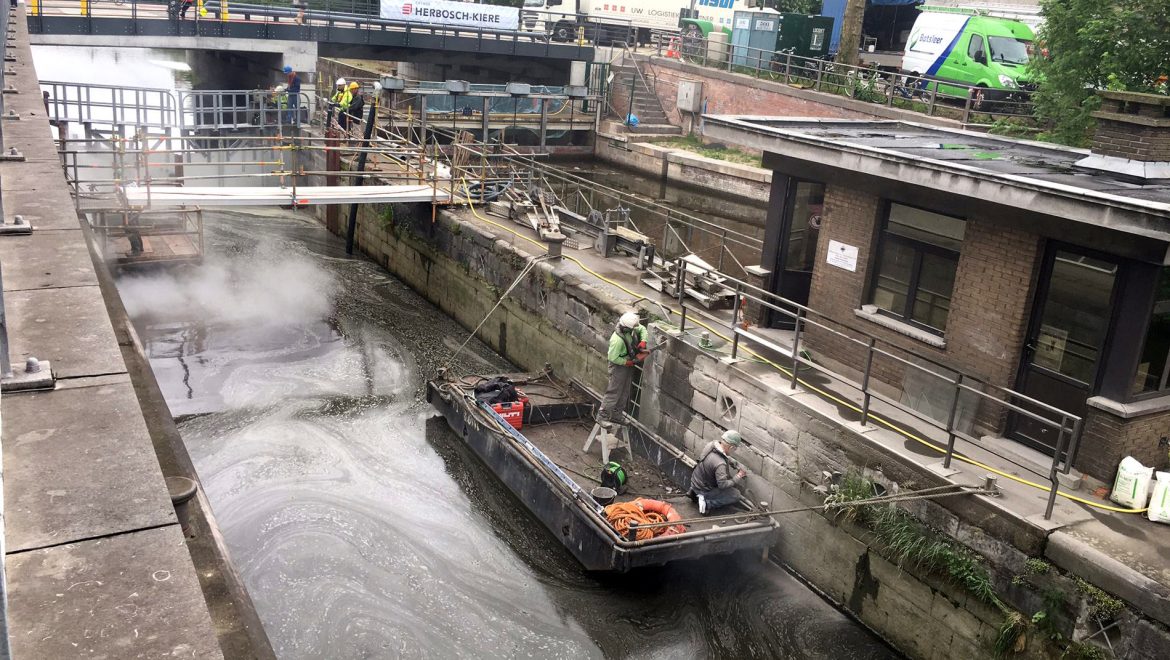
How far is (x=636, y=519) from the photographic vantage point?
11492mm

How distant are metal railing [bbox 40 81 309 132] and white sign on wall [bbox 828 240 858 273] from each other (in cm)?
1449

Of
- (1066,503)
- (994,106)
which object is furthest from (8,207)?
(994,106)

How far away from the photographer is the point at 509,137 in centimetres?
3650

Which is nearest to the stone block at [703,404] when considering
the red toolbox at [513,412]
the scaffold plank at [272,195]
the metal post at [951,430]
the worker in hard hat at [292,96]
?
the red toolbox at [513,412]

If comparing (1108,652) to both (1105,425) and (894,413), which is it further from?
(894,413)

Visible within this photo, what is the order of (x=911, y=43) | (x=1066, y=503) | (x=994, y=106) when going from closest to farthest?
1. (x=1066, y=503)
2. (x=994, y=106)
3. (x=911, y=43)

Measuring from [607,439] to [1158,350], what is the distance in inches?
258

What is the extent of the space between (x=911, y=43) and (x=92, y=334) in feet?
114

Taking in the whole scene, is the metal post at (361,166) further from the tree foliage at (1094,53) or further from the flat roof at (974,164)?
the tree foliage at (1094,53)

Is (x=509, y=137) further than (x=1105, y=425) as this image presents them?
Yes

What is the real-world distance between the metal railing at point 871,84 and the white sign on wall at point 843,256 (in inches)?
588

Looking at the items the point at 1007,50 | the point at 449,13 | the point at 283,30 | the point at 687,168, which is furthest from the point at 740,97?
the point at 283,30

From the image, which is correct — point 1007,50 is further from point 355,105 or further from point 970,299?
point 970,299

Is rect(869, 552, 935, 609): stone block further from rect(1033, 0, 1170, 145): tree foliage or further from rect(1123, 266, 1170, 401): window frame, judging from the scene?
rect(1033, 0, 1170, 145): tree foliage
